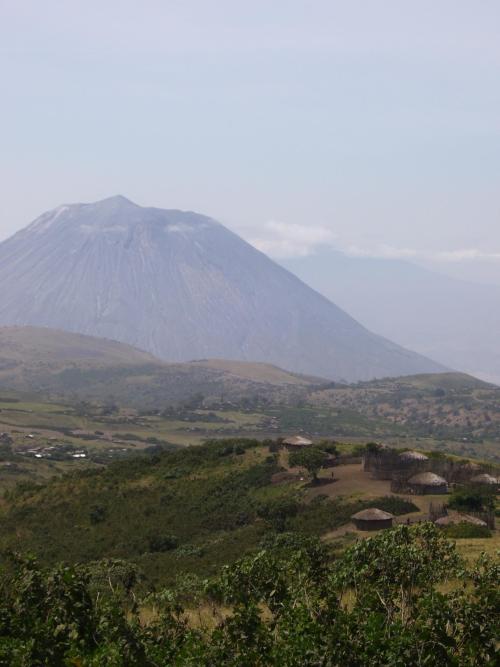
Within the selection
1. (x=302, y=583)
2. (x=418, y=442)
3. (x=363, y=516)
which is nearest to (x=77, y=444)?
(x=418, y=442)

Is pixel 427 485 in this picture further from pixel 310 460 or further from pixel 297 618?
pixel 297 618

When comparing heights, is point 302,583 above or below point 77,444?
above

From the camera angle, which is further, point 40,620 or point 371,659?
point 40,620

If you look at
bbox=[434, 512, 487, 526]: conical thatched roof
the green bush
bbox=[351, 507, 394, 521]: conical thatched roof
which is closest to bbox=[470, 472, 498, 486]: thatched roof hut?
bbox=[434, 512, 487, 526]: conical thatched roof

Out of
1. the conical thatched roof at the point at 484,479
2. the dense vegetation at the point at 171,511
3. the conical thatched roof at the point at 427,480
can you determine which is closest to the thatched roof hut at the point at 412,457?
the conical thatched roof at the point at 484,479

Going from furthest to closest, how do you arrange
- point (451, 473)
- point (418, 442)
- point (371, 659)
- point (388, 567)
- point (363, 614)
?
point (418, 442)
point (451, 473)
point (388, 567)
point (363, 614)
point (371, 659)

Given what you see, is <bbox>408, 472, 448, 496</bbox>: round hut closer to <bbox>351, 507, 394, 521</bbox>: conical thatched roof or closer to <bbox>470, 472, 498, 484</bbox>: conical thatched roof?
<bbox>470, 472, 498, 484</bbox>: conical thatched roof

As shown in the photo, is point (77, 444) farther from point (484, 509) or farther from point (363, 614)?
point (363, 614)
